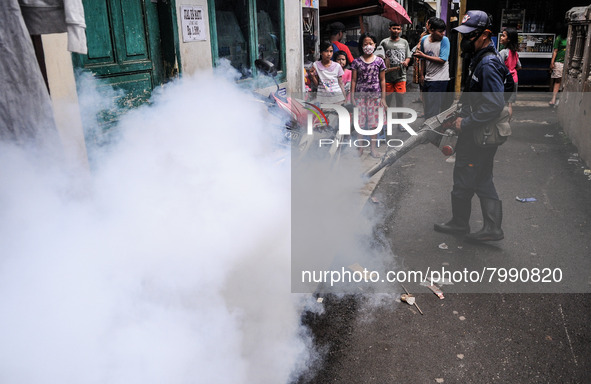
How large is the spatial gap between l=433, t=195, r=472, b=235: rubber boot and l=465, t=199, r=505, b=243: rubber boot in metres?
0.19

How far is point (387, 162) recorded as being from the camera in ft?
16.2

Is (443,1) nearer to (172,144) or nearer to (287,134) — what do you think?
(287,134)

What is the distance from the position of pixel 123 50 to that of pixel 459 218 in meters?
3.47

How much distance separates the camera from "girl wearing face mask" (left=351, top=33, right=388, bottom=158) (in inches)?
265

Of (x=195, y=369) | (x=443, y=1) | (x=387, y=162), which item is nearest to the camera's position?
(x=195, y=369)

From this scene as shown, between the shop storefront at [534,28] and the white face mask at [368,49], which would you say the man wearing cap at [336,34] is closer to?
the white face mask at [368,49]

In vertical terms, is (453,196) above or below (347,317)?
above

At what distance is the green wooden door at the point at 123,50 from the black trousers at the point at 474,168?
3.08m

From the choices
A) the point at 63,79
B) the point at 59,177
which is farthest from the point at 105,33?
the point at 59,177

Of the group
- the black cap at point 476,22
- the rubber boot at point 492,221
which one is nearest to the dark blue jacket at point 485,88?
the black cap at point 476,22

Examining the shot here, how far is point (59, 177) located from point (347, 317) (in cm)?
195

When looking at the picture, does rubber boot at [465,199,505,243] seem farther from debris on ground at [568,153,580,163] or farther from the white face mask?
debris on ground at [568,153,580,163]

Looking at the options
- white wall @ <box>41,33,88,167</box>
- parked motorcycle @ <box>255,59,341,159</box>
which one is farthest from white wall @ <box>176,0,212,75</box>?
white wall @ <box>41,33,88,167</box>

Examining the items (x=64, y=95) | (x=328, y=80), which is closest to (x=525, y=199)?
(x=328, y=80)
